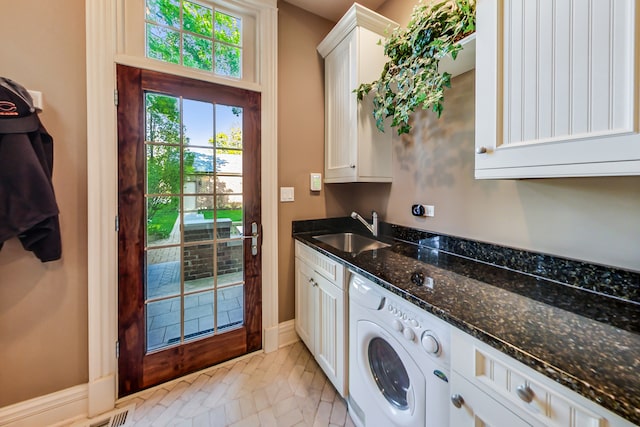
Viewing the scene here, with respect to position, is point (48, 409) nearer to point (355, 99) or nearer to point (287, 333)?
point (287, 333)

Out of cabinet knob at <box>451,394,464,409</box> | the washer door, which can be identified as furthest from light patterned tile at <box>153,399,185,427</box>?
cabinet knob at <box>451,394,464,409</box>

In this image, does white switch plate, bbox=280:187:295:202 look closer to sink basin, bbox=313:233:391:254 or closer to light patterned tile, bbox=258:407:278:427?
sink basin, bbox=313:233:391:254

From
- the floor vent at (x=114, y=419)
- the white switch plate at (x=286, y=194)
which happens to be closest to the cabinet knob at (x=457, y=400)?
the white switch plate at (x=286, y=194)

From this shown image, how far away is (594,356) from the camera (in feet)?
1.79

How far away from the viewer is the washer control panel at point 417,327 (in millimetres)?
778

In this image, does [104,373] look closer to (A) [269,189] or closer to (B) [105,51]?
(A) [269,189]

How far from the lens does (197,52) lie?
1.64 metres

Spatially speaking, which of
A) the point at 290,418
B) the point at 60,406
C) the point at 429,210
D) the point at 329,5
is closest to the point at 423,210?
the point at 429,210

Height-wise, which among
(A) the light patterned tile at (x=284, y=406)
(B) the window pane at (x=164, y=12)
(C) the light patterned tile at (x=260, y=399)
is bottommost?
(A) the light patterned tile at (x=284, y=406)

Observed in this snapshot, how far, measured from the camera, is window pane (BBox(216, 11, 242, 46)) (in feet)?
5.61

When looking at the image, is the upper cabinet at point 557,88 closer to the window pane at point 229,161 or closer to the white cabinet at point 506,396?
the white cabinet at point 506,396

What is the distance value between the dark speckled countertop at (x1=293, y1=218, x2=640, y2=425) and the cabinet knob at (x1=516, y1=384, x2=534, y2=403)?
0.08m

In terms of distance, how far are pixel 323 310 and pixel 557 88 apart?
1.46 m

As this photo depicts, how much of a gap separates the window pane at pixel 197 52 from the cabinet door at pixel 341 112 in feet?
3.00
